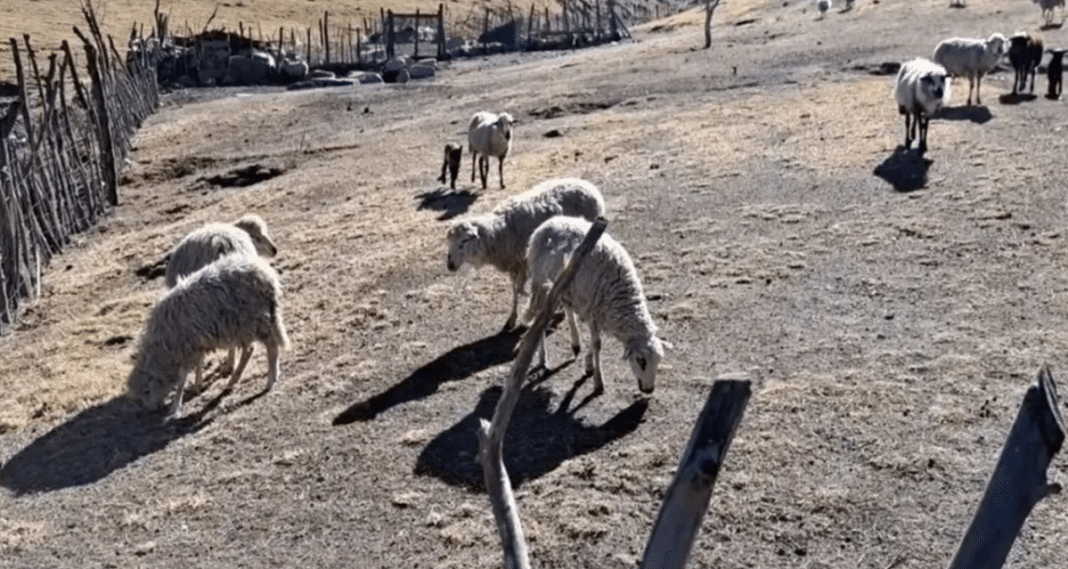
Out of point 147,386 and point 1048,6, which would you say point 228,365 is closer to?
point 147,386

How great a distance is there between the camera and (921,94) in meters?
Result: 16.7

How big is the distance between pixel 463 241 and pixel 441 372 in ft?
5.08

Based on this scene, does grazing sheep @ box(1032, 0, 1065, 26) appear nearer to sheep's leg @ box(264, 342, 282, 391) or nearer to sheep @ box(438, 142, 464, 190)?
sheep @ box(438, 142, 464, 190)

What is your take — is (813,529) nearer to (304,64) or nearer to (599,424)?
(599,424)

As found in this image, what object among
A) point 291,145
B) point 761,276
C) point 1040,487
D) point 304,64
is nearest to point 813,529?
point 1040,487

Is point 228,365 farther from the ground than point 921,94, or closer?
closer

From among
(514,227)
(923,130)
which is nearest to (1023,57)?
(923,130)

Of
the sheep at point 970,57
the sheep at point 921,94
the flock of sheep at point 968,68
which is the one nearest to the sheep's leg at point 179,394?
the sheep at point 921,94

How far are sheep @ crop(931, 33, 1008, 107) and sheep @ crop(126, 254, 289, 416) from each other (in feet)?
45.0

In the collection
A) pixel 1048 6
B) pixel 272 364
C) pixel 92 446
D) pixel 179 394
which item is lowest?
pixel 92 446

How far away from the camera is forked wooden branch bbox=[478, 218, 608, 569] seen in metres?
3.55

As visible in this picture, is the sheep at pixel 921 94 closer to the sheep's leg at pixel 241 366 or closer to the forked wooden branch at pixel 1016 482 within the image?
the sheep's leg at pixel 241 366

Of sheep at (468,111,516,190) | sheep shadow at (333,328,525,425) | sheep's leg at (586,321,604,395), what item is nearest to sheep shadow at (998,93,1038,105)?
sheep at (468,111,516,190)

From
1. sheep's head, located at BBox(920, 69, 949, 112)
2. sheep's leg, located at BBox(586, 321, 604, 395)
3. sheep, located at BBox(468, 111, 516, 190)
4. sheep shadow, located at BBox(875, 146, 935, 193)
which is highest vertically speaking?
sheep's head, located at BBox(920, 69, 949, 112)
